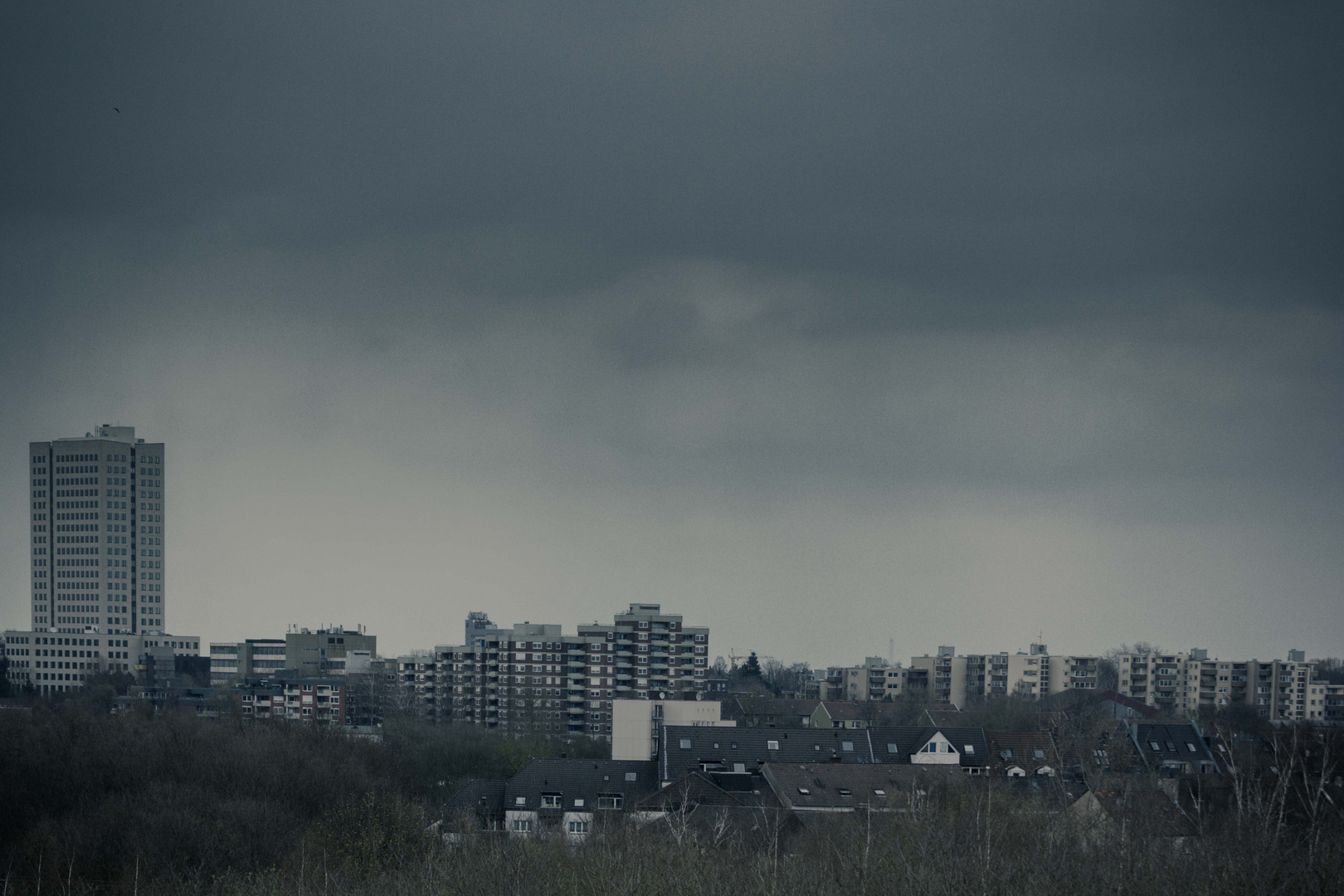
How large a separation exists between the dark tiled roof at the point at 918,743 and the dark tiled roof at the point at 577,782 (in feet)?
33.9

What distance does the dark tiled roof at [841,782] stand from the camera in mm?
37031

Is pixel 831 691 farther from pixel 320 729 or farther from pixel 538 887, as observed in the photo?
pixel 538 887

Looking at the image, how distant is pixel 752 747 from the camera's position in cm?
4488

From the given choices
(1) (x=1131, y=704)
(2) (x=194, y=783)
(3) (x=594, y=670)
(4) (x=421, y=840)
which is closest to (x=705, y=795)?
(4) (x=421, y=840)

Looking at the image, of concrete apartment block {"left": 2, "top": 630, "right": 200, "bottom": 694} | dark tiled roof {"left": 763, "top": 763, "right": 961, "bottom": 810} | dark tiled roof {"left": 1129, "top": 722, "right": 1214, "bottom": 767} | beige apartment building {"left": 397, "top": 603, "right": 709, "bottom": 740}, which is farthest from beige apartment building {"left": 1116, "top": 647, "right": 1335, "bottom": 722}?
concrete apartment block {"left": 2, "top": 630, "right": 200, "bottom": 694}

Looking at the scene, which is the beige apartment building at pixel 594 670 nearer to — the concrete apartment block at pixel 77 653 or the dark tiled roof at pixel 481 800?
the dark tiled roof at pixel 481 800

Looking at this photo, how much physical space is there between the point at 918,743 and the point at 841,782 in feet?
28.2

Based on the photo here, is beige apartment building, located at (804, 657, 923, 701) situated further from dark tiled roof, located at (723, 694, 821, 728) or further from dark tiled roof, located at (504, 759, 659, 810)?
dark tiled roof, located at (504, 759, 659, 810)

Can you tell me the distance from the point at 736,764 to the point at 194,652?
7036cm

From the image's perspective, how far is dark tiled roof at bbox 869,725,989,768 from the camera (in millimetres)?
46062

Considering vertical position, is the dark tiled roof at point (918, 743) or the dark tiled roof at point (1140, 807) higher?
the dark tiled roof at point (1140, 807)

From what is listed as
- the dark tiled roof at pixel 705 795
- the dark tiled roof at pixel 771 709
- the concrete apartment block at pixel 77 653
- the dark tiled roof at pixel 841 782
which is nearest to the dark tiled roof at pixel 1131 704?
the dark tiled roof at pixel 771 709

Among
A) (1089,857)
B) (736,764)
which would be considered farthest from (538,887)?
(736,764)

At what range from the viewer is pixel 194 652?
10006cm
